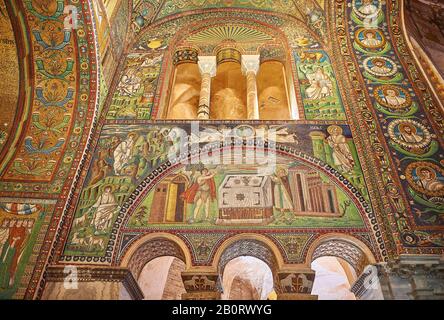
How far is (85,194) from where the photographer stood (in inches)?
242

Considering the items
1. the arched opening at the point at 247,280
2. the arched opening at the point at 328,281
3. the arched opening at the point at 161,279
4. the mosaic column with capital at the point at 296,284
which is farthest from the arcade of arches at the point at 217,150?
the arched opening at the point at 247,280

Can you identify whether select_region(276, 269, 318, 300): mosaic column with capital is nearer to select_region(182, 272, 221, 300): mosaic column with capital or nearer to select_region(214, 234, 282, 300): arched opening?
select_region(182, 272, 221, 300): mosaic column with capital

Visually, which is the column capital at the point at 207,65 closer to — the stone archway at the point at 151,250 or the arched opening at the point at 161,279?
the stone archway at the point at 151,250

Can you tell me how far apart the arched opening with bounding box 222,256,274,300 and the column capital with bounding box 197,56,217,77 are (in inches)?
222

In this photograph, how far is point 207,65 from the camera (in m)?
8.96

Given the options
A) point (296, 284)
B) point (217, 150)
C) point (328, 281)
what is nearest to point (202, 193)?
point (217, 150)

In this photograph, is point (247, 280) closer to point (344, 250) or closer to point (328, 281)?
point (328, 281)

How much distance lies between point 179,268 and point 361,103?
20.7ft

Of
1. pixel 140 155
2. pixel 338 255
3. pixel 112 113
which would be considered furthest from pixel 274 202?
pixel 112 113

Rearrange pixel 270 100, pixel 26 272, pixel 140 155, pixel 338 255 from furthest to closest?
pixel 270 100, pixel 140 155, pixel 338 255, pixel 26 272

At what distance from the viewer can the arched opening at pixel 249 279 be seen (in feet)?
38.3

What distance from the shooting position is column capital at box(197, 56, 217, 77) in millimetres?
8883

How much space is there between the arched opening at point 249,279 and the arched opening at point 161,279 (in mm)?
1808
